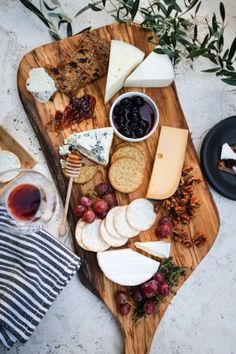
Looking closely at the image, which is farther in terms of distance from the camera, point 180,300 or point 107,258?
point 180,300

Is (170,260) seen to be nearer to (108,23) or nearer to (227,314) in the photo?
(227,314)

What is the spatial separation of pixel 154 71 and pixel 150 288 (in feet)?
2.29

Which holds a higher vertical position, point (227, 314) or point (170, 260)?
point (170, 260)

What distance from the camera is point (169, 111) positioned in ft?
5.72

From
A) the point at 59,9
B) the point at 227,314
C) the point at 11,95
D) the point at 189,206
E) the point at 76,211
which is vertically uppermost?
the point at 59,9

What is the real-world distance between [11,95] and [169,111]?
54cm

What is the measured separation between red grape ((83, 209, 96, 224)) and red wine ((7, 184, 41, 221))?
176 millimetres

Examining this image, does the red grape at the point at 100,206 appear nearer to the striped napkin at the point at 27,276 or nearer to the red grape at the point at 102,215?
the red grape at the point at 102,215

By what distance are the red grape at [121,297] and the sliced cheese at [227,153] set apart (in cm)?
55

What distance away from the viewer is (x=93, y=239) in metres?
1.66

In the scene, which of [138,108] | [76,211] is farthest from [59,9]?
[76,211]

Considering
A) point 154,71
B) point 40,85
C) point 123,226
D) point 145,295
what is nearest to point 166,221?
point 123,226

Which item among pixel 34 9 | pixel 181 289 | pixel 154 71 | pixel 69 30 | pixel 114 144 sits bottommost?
pixel 181 289

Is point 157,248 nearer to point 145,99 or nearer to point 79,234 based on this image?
point 79,234
